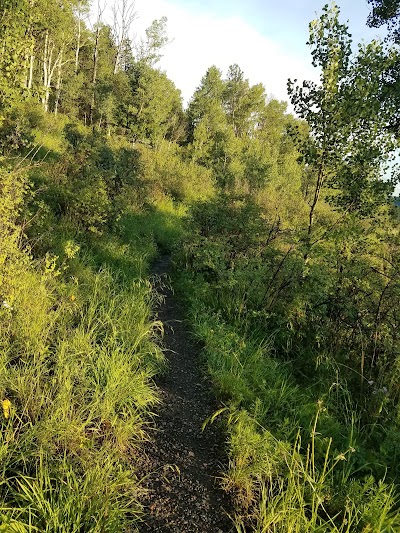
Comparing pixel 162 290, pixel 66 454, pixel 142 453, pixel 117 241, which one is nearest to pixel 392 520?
pixel 142 453

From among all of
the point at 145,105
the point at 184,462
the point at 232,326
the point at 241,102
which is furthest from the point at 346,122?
the point at 241,102

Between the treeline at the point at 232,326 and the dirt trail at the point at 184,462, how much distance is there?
0.53ft

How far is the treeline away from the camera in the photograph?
2477mm

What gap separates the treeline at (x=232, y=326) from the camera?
8.13 feet

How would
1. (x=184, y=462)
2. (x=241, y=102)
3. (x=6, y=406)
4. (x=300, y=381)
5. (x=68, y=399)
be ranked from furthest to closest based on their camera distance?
(x=241, y=102), (x=300, y=381), (x=184, y=462), (x=68, y=399), (x=6, y=406)

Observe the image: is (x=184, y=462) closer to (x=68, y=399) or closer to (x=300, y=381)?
(x=68, y=399)

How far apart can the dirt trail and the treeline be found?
160mm

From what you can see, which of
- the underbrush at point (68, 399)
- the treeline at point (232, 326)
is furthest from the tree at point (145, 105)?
the underbrush at point (68, 399)

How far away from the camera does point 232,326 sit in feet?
18.5

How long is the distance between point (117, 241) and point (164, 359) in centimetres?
435

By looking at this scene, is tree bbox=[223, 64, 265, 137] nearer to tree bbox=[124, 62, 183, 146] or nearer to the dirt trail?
tree bbox=[124, 62, 183, 146]

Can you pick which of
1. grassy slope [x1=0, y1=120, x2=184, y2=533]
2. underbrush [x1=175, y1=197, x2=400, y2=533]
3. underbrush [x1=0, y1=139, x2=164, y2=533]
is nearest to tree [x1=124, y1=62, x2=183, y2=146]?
underbrush [x1=175, y1=197, x2=400, y2=533]

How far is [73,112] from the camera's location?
2780 cm

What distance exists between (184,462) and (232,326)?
2779mm
